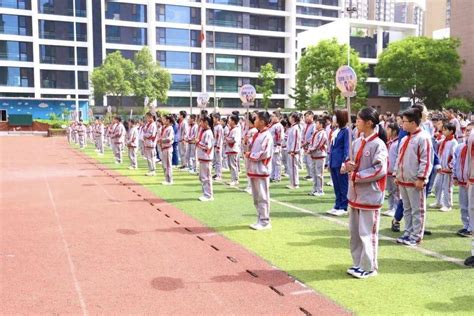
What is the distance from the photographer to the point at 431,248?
7.73 meters

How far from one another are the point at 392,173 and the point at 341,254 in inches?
117

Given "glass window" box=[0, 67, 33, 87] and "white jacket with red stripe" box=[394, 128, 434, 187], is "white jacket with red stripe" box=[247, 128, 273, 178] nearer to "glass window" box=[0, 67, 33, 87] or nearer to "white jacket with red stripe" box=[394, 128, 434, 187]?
"white jacket with red stripe" box=[394, 128, 434, 187]

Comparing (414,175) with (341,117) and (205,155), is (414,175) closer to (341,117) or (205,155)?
(341,117)

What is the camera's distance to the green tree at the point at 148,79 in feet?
175

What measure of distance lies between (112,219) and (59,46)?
51.9 meters

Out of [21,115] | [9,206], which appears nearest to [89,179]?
[9,206]

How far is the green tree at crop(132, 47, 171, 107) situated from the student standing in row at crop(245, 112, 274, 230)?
149 feet

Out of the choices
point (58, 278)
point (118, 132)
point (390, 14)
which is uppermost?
point (390, 14)

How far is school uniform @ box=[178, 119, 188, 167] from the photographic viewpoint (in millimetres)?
18941

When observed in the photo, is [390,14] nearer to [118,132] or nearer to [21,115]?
[21,115]

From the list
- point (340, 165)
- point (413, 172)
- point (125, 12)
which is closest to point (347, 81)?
point (413, 172)

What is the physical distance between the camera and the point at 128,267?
22.6ft

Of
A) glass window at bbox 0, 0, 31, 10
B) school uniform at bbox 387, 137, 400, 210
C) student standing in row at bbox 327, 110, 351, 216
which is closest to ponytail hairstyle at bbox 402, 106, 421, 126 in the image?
school uniform at bbox 387, 137, 400, 210

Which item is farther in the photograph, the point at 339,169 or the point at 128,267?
the point at 339,169
